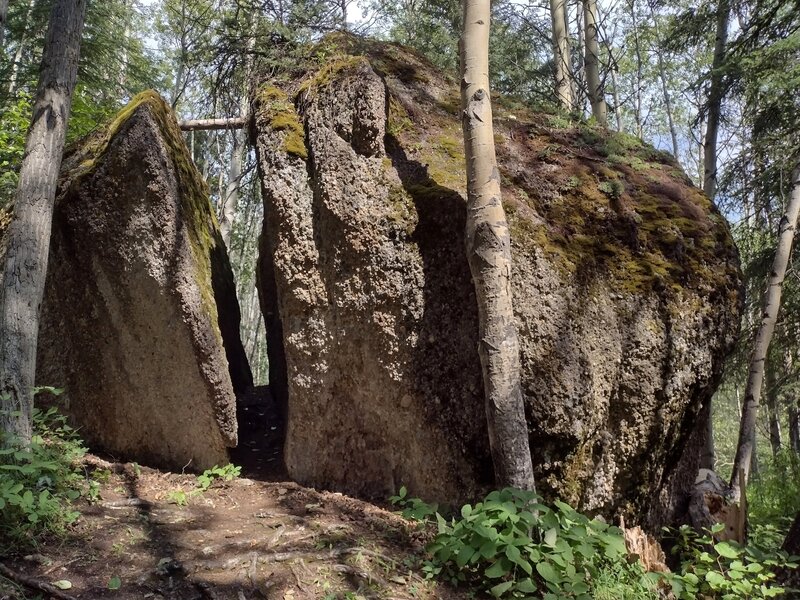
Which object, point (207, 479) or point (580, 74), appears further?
point (580, 74)

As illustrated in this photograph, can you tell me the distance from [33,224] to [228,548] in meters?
2.87

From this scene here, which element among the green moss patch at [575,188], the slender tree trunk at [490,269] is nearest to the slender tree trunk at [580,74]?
the green moss patch at [575,188]

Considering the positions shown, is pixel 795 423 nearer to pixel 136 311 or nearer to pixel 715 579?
pixel 715 579

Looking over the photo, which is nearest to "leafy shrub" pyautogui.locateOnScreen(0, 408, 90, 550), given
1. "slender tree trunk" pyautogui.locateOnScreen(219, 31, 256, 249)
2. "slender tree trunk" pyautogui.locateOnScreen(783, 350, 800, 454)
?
"slender tree trunk" pyautogui.locateOnScreen(219, 31, 256, 249)

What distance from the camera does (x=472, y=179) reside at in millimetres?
4129

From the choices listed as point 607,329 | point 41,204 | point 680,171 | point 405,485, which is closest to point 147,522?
point 405,485

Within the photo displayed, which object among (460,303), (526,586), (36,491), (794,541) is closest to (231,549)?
(36,491)

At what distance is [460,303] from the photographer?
450 centimetres

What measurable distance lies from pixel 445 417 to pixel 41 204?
11.7 ft

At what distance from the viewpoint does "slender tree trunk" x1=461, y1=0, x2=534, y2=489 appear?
3.85 meters

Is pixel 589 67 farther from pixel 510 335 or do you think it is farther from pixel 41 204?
pixel 41 204

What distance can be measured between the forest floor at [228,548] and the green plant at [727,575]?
1701 mm

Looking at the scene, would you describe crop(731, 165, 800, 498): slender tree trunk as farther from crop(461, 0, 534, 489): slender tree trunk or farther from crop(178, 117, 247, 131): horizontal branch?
crop(178, 117, 247, 131): horizontal branch

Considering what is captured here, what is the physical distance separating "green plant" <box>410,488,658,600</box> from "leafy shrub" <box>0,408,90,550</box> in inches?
94.3
